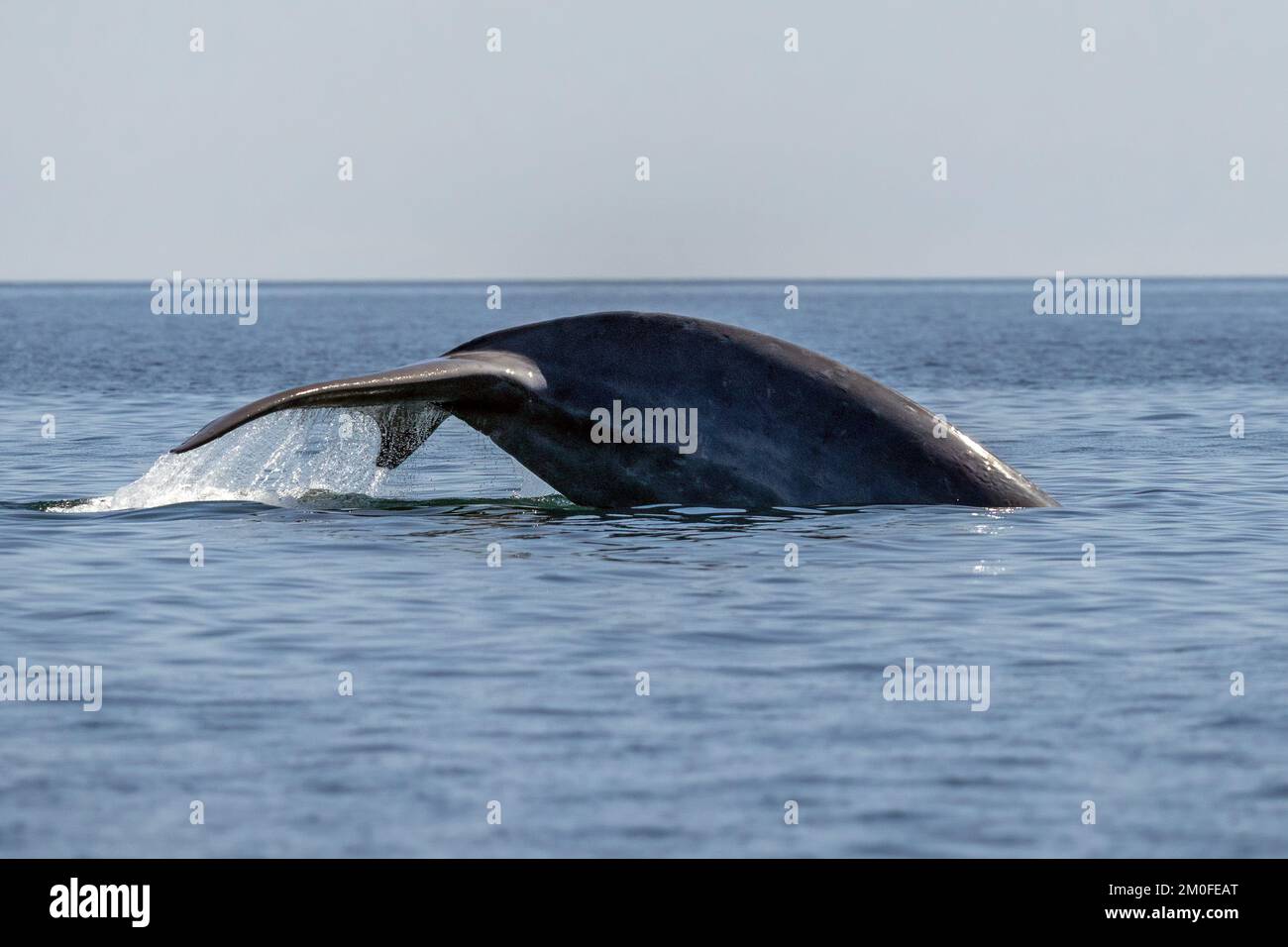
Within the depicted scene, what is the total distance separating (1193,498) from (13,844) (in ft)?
48.5

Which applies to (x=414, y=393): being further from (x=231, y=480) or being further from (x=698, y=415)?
(x=231, y=480)

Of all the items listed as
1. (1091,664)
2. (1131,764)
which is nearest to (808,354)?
(1091,664)

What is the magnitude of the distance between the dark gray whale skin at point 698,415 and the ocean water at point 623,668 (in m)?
0.35

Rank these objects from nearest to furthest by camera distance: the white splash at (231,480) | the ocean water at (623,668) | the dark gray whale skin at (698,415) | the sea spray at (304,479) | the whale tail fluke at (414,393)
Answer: the ocean water at (623,668) → the whale tail fluke at (414,393) → the dark gray whale skin at (698,415) → the sea spray at (304,479) → the white splash at (231,480)

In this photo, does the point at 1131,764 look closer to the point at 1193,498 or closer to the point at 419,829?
the point at 419,829

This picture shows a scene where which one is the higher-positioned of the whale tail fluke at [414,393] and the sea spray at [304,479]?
the whale tail fluke at [414,393]

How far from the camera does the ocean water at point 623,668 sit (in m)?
8.45

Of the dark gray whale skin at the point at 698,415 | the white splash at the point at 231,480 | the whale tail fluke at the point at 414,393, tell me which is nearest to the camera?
the whale tail fluke at the point at 414,393

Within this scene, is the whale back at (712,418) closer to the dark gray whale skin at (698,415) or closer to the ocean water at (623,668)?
the dark gray whale skin at (698,415)

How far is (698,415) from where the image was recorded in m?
15.7

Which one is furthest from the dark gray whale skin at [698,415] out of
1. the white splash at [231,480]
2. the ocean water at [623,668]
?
the white splash at [231,480]

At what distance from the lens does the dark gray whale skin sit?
1564cm

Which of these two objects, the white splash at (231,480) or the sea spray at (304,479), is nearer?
the sea spray at (304,479)
